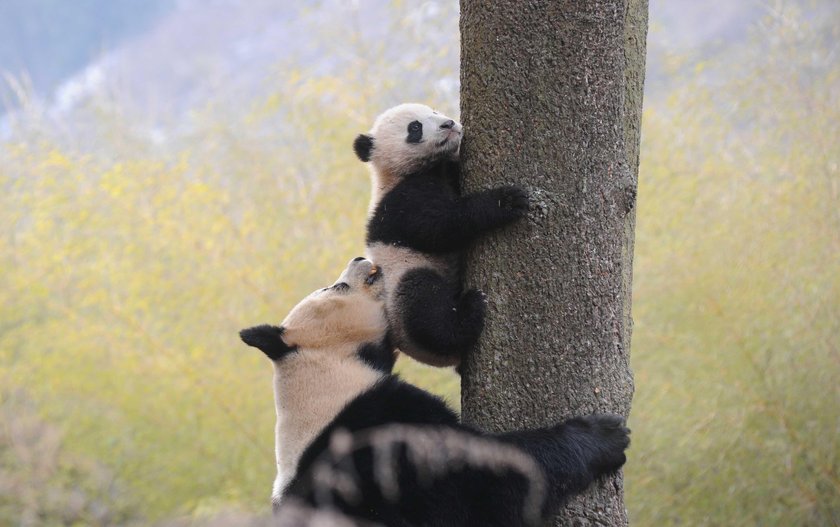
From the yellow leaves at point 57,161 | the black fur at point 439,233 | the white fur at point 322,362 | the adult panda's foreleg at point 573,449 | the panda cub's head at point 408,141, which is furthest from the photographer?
the yellow leaves at point 57,161

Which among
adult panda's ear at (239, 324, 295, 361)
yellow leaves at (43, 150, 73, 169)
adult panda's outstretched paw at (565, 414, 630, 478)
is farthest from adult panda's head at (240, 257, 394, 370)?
yellow leaves at (43, 150, 73, 169)

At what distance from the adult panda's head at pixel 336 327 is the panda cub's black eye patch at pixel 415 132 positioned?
44 centimetres

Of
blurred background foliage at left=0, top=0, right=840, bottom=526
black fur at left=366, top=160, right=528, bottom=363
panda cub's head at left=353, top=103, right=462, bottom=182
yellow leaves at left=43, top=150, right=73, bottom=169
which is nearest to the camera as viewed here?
black fur at left=366, top=160, right=528, bottom=363

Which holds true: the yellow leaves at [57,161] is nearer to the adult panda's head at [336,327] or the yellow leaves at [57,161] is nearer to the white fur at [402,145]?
the white fur at [402,145]

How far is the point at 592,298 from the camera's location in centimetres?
199

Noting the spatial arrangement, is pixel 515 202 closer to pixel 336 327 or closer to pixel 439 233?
pixel 439 233

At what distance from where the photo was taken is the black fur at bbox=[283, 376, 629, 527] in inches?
77.0

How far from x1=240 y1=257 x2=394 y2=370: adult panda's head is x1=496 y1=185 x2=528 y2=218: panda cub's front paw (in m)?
0.54

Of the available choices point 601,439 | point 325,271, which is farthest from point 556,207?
point 325,271

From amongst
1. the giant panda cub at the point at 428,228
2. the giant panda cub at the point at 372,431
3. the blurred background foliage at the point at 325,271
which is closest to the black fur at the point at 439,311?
the giant panda cub at the point at 428,228

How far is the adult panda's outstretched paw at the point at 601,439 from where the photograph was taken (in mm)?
1973

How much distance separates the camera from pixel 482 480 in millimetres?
1991

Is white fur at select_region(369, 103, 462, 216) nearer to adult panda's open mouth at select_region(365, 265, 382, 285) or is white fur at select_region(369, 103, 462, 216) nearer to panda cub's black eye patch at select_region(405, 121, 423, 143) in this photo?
panda cub's black eye patch at select_region(405, 121, 423, 143)

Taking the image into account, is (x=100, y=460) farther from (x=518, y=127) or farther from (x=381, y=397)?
(x=518, y=127)
